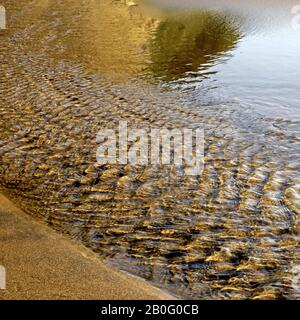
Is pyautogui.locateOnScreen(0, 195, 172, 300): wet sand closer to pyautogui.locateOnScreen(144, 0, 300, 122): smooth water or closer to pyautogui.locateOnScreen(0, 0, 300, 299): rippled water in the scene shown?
pyautogui.locateOnScreen(0, 0, 300, 299): rippled water

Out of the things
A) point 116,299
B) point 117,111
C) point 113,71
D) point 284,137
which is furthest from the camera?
point 113,71

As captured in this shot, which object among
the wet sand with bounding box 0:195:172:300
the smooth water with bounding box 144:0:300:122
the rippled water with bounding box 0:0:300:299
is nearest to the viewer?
the wet sand with bounding box 0:195:172:300

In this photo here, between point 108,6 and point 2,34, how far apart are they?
164 inches

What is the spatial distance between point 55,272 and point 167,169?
5.62 feet

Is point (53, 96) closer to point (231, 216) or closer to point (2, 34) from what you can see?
point (231, 216)

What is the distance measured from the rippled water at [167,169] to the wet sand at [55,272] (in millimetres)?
132

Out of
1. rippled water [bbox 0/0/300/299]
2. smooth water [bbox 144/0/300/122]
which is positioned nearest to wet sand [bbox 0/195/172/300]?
rippled water [bbox 0/0/300/299]

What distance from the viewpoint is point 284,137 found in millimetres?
4734

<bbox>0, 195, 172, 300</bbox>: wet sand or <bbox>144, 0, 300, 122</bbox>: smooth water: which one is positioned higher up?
<bbox>144, 0, 300, 122</bbox>: smooth water

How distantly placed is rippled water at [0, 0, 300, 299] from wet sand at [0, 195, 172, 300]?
13 centimetres

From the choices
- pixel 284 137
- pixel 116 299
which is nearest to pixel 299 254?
pixel 116 299

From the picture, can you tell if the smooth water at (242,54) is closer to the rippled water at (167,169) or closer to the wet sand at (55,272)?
the rippled water at (167,169)

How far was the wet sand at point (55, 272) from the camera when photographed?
249cm

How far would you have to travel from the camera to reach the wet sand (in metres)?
2.49
